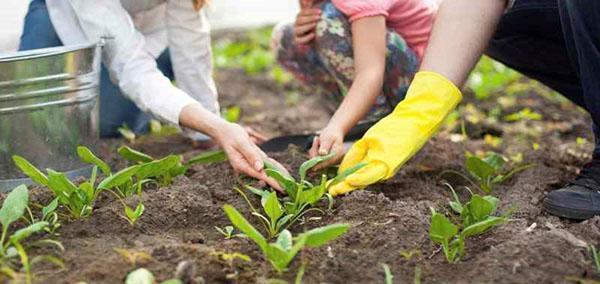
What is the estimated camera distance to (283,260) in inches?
60.4

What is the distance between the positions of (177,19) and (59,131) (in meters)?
0.62

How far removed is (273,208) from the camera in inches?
68.9

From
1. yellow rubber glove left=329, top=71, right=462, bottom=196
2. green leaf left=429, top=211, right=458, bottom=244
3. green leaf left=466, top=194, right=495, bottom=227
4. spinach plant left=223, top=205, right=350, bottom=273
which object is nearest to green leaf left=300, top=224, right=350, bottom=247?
spinach plant left=223, top=205, right=350, bottom=273

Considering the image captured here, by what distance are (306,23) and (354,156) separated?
1.94 feet

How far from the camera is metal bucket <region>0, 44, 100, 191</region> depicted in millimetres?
1983

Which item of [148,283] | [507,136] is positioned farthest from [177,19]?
[148,283]

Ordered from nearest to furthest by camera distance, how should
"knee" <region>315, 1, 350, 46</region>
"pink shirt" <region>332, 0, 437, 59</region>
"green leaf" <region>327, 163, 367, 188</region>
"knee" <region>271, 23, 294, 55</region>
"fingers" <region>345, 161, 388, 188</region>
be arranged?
"green leaf" <region>327, 163, 367, 188</region> < "fingers" <region>345, 161, 388, 188</region> < "pink shirt" <region>332, 0, 437, 59</region> < "knee" <region>315, 1, 350, 46</region> < "knee" <region>271, 23, 294, 55</region>

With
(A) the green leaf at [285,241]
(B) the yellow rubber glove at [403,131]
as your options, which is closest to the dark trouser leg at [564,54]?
(B) the yellow rubber glove at [403,131]

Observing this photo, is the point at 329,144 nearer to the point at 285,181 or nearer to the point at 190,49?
the point at 285,181

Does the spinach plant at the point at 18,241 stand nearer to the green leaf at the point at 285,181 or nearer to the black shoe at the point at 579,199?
the green leaf at the point at 285,181

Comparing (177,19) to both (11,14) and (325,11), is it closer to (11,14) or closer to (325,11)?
(325,11)

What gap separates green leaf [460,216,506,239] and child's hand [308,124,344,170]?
45 cm

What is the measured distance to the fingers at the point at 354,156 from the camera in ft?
6.78

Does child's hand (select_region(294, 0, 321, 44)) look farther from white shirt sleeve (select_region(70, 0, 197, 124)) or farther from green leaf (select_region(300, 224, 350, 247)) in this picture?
green leaf (select_region(300, 224, 350, 247))
